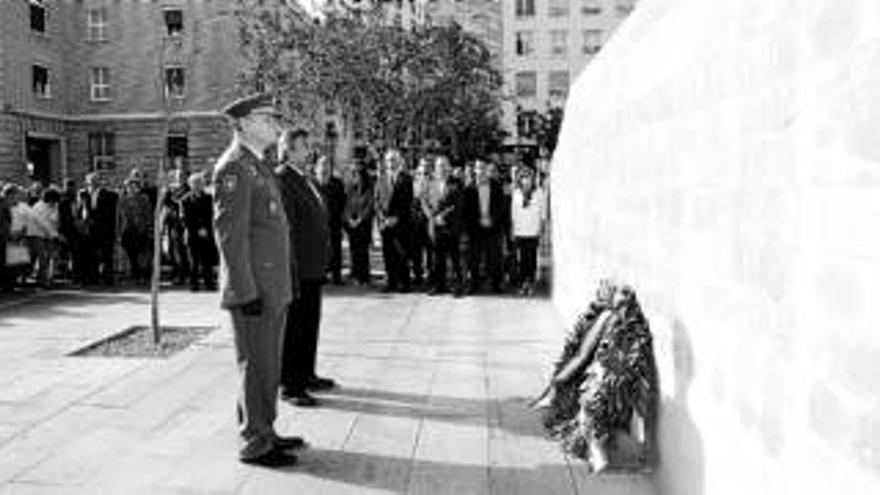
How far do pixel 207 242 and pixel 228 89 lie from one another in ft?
110

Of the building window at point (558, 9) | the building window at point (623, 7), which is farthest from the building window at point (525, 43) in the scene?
the building window at point (623, 7)

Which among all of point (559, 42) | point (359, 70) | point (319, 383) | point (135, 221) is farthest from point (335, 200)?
point (559, 42)

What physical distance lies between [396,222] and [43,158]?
3421cm

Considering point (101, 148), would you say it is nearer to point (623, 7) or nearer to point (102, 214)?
point (102, 214)

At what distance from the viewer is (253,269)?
20.5 ft

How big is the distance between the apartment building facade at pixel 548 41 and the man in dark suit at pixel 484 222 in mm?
70235

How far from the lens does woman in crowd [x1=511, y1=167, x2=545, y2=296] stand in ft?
48.6

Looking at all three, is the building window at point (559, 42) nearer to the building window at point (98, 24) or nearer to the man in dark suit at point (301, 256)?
the building window at point (98, 24)

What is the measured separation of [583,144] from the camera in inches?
402

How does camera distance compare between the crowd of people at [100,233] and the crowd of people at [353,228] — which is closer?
the crowd of people at [353,228]

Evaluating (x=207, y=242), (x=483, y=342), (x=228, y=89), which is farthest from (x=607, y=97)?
(x=228, y=89)

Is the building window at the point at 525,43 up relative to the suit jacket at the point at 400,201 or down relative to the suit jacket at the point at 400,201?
up

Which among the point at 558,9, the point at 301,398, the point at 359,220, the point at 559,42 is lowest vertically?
the point at 301,398

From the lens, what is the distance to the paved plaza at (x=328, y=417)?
6.00 meters
